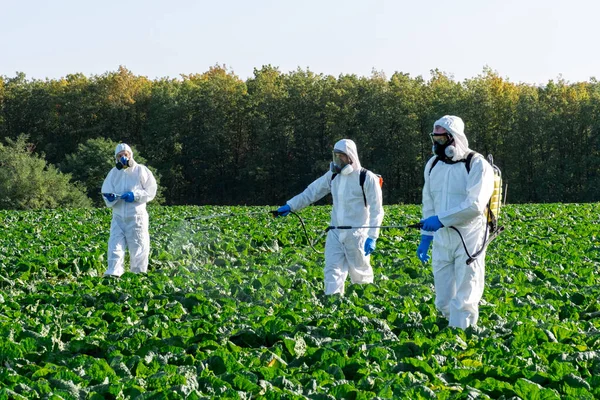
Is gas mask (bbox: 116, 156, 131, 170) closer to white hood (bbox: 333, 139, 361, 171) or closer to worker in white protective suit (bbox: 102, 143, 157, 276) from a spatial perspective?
worker in white protective suit (bbox: 102, 143, 157, 276)

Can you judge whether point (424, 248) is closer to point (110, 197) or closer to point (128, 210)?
point (128, 210)

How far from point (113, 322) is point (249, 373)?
2795mm

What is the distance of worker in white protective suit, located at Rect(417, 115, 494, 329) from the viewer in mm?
6910

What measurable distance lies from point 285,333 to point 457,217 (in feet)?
5.54

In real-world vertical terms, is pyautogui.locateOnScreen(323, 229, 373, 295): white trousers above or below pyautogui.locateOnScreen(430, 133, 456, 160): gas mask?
below

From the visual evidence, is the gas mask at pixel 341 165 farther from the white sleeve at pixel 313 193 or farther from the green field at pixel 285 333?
the green field at pixel 285 333

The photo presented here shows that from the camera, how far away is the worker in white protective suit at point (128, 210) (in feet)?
37.8

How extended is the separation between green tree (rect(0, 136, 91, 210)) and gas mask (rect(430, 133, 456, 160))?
Answer: 3589 centimetres

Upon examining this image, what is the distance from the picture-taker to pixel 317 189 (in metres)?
9.52

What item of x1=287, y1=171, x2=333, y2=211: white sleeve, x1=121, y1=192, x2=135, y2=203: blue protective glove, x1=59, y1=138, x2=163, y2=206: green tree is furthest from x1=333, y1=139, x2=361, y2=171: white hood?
x1=59, y1=138, x2=163, y2=206: green tree

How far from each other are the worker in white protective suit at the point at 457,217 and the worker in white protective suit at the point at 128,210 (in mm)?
5418

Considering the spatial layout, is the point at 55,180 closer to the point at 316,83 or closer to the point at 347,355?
the point at 316,83

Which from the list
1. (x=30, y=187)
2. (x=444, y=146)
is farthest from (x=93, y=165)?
(x=444, y=146)

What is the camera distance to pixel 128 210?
11.5 meters
